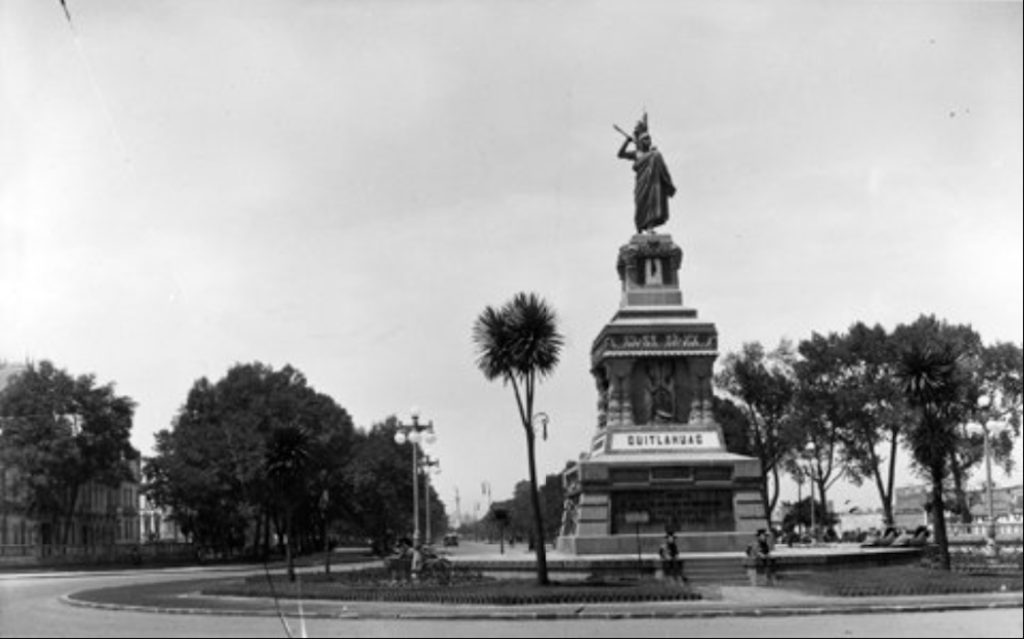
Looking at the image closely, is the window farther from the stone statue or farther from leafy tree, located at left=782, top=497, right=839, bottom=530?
leafy tree, located at left=782, top=497, right=839, bottom=530

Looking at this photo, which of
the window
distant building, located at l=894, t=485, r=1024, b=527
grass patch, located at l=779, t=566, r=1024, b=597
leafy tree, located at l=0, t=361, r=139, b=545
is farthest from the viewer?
distant building, located at l=894, t=485, r=1024, b=527

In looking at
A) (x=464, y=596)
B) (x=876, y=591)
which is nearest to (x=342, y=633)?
(x=464, y=596)

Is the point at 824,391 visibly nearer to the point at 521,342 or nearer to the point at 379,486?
the point at 379,486

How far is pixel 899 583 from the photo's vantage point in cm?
2598

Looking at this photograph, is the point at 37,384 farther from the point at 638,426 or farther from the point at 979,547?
the point at 979,547

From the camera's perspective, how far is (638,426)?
40938 mm

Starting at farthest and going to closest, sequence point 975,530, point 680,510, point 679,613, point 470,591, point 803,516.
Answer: point 803,516, point 975,530, point 680,510, point 470,591, point 679,613

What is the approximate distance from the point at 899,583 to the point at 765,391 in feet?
160

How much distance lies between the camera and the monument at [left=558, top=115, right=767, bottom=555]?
38.3m

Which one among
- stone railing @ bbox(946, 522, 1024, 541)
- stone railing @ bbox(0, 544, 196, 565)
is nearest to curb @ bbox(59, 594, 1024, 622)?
stone railing @ bbox(946, 522, 1024, 541)

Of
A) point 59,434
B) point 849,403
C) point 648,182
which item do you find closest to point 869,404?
point 849,403

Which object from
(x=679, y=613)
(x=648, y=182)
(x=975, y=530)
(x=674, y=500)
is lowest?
(x=975, y=530)

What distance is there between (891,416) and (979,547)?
21.5 metres

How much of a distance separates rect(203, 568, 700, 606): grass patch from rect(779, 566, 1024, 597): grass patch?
10.7 feet
